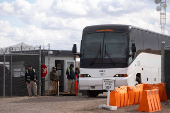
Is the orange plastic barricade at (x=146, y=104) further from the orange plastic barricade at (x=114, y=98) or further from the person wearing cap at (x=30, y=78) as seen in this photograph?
the person wearing cap at (x=30, y=78)

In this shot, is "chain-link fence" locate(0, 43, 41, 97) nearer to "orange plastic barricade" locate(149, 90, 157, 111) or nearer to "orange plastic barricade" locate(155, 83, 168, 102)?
"orange plastic barricade" locate(155, 83, 168, 102)

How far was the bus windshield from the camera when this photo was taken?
61.0 feet

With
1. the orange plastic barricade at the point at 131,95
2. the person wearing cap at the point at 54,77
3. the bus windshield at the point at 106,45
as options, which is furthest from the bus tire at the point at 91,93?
the orange plastic barricade at the point at 131,95

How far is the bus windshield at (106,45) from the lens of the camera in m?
18.6

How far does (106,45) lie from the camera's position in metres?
18.8

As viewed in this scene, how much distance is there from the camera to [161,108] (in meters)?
14.1

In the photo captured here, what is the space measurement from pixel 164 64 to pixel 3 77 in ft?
28.7

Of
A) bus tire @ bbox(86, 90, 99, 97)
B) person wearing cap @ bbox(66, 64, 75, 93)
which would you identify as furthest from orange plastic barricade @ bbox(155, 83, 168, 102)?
person wearing cap @ bbox(66, 64, 75, 93)

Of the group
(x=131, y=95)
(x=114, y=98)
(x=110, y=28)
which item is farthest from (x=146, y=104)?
(x=110, y=28)

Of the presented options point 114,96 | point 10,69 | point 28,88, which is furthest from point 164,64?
point 10,69

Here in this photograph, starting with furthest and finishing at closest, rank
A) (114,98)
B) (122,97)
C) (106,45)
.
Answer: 1. (106,45)
2. (122,97)
3. (114,98)

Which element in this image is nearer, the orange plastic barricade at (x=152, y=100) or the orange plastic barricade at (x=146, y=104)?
the orange plastic barricade at (x=146, y=104)

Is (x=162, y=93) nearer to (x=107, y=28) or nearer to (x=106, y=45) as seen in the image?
(x=106, y=45)

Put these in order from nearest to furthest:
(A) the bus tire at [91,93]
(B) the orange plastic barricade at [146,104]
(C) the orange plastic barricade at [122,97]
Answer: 1. (B) the orange plastic barricade at [146,104]
2. (C) the orange plastic barricade at [122,97]
3. (A) the bus tire at [91,93]
